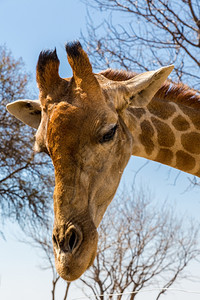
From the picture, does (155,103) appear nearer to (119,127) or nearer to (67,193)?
(119,127)

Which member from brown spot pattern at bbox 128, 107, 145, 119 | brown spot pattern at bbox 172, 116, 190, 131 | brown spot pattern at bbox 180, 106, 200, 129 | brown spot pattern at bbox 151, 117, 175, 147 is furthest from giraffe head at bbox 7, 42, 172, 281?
brown spot pattern at bbox 180, 106, 200, 129

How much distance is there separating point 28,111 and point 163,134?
1.51 metres

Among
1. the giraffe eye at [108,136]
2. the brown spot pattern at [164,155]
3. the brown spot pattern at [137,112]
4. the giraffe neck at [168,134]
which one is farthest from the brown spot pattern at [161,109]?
the giraffe eye at [108,136]

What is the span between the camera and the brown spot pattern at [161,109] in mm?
4930

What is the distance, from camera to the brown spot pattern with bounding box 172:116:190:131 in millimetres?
4914

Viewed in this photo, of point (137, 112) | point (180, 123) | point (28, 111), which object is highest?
point (28, 111)

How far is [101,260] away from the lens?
15516 mm

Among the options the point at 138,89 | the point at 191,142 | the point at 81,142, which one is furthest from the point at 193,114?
the point at 81,142

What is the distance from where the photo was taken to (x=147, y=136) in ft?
15.6

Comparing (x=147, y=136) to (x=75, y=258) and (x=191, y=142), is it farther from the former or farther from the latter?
(x=75, y=258)

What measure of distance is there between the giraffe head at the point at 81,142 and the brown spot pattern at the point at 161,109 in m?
0.57

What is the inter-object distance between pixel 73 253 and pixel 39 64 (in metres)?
1.90

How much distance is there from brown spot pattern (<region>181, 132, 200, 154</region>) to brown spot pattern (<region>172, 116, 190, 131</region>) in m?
0.08

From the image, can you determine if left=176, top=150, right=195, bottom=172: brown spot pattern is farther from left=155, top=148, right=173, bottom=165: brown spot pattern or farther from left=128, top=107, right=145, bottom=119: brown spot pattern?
left=128, top=107, right=145, bottom=119: brown spot pattern
